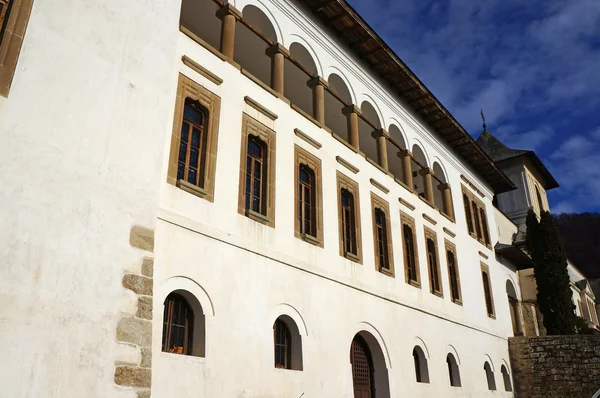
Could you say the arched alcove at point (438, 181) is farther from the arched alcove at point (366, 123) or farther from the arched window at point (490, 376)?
the arched window at point (490, 376)

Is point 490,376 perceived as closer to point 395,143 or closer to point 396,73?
point 395,143

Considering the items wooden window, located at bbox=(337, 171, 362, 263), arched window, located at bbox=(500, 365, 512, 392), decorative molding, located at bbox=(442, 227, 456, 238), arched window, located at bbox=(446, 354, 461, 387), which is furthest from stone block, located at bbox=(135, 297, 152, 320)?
arched window, located at bbox=(500, 365, 512, 392)

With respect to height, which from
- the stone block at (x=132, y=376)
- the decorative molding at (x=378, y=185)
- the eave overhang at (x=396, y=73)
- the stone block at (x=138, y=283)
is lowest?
the stone block at (x=132, y=376)

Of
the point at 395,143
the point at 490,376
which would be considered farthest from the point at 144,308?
the point at 490,376

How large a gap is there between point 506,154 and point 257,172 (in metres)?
24.1

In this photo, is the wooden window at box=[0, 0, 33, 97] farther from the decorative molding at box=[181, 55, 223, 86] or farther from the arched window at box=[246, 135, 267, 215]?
the arched window at box=[246, 135, 267, 215]

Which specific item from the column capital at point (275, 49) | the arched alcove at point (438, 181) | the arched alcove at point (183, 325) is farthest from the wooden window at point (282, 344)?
the arched alcove at point (438, 181)

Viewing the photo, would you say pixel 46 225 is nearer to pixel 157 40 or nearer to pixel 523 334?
pixel 157 40

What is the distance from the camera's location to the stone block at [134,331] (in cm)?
603

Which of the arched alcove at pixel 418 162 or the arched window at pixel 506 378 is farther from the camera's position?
the arched window at pixel 506 378

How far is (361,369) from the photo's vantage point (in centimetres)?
1231

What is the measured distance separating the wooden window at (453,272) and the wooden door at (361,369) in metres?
5.71

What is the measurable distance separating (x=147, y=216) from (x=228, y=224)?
8.59 feet

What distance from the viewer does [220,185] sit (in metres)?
9.48
